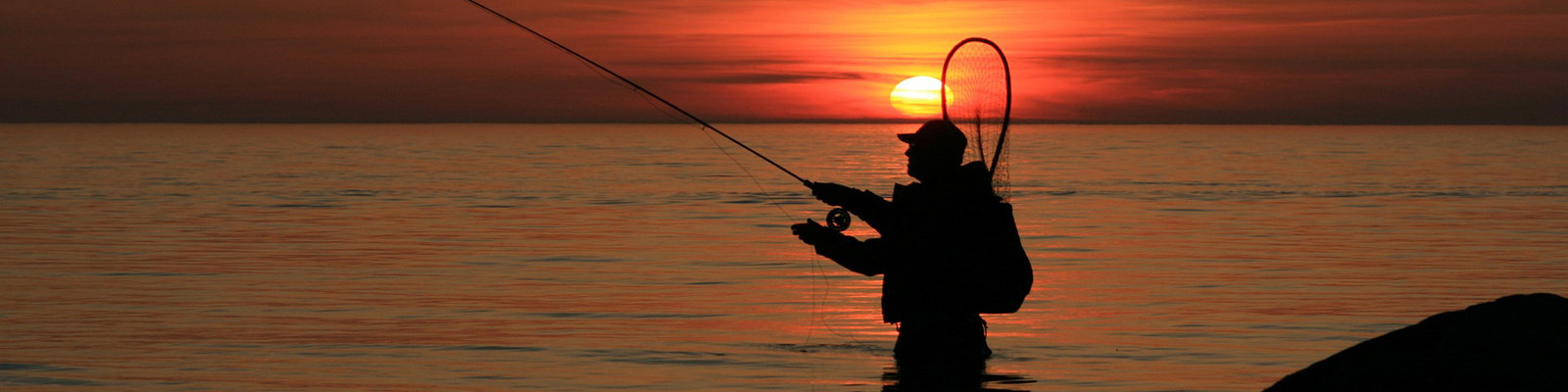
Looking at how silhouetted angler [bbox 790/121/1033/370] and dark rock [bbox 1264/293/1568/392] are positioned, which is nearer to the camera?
dark rock [bbox 1264/293/1568/392]

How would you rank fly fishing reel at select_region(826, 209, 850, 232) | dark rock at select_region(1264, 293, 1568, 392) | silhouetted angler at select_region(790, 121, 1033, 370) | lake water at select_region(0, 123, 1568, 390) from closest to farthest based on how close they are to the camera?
dark rock at select_region(1264, 293, 1568, 392) → silhouetted angler at select_region(790, 121, 1033, 370) → fly fishing reel at select_region(826, 209, 850, 232) → lake water at select_region(0, 123, 1568, 390)

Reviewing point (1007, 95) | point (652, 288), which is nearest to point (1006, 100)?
point (1007, 95)

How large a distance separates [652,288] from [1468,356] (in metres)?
10.8

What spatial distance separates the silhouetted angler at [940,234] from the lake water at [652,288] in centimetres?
292

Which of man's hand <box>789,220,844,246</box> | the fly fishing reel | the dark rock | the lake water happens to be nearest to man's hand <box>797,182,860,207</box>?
man's hand <box>789,220,844,246</box>

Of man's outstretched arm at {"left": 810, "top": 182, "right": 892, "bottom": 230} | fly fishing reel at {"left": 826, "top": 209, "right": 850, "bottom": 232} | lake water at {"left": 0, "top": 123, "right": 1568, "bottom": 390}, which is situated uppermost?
man's outstretched arm at {"left": 810, "top": 182, "right": 892, "bottom": 230}

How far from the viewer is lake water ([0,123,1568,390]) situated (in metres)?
11.0

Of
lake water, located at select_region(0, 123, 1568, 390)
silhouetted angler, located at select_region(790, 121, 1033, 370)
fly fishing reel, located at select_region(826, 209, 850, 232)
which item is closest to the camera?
silhouetted angler, located at select_region(790, 121, 1033, 370)

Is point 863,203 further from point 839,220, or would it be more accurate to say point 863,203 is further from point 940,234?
point 839,220

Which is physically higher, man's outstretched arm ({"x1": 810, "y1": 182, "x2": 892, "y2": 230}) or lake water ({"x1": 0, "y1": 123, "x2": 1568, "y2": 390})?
man's outstretched arm ({"x1": 810, "y1": 182, "x2": 892, "y2": 230})

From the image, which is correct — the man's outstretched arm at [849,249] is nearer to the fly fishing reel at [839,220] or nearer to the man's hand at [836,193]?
the man's hand at [836,193]

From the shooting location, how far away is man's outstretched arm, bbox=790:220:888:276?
7.32 m

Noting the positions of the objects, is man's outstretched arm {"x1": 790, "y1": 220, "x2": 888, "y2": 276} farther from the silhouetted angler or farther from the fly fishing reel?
the fly fishing reel

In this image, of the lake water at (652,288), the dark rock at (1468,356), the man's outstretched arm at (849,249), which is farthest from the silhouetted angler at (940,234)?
the lake water at (652,288)
